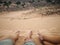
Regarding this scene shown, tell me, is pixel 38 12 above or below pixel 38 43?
above

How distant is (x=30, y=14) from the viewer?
7.10 feet

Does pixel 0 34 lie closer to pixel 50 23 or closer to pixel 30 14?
pixel 30 14

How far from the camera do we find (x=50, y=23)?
6.95 feet

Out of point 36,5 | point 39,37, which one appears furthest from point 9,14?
point 39,37

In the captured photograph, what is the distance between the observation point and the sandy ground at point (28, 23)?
209cm

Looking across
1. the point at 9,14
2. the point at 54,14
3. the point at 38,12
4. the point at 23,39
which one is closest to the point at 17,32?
the point at 23,39

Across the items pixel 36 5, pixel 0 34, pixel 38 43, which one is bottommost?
pixel 38 43

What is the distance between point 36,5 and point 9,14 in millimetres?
443

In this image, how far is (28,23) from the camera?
214 cm

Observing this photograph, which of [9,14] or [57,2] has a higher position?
[57,2]

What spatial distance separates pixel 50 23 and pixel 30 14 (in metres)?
0.34

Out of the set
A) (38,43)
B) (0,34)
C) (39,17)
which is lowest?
(38,43)

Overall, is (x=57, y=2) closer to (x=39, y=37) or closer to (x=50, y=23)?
(x=50, y=23)

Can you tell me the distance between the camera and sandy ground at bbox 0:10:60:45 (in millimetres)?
2094
